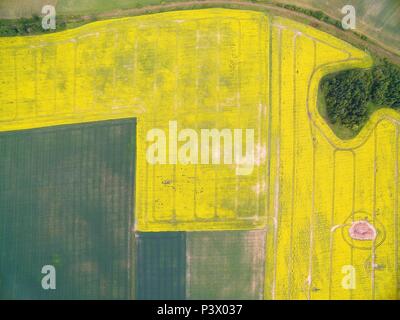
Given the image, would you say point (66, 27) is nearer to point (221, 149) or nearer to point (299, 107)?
point (221, 149)

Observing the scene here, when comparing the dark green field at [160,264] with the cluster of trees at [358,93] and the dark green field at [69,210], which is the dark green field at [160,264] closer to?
the dark green field at [69,210]

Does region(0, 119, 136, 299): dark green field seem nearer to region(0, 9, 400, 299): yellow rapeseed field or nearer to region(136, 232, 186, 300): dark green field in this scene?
region(136, 232, 186, 300): dark green field

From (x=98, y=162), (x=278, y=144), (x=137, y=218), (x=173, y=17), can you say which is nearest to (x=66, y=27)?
(x=173, y=17)

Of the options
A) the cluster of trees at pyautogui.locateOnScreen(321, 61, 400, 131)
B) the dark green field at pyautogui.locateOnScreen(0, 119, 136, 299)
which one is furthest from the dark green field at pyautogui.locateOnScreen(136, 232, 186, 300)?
the cluster of trees at pyautogui.locateOnScreen(321, 61, 400, 131)

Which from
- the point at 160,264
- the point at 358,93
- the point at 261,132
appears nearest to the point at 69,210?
the point at 160,264

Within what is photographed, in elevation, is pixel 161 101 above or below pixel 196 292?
above

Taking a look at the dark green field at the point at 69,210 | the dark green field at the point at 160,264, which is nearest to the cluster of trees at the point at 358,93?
the dark green field at the point at 160,264
